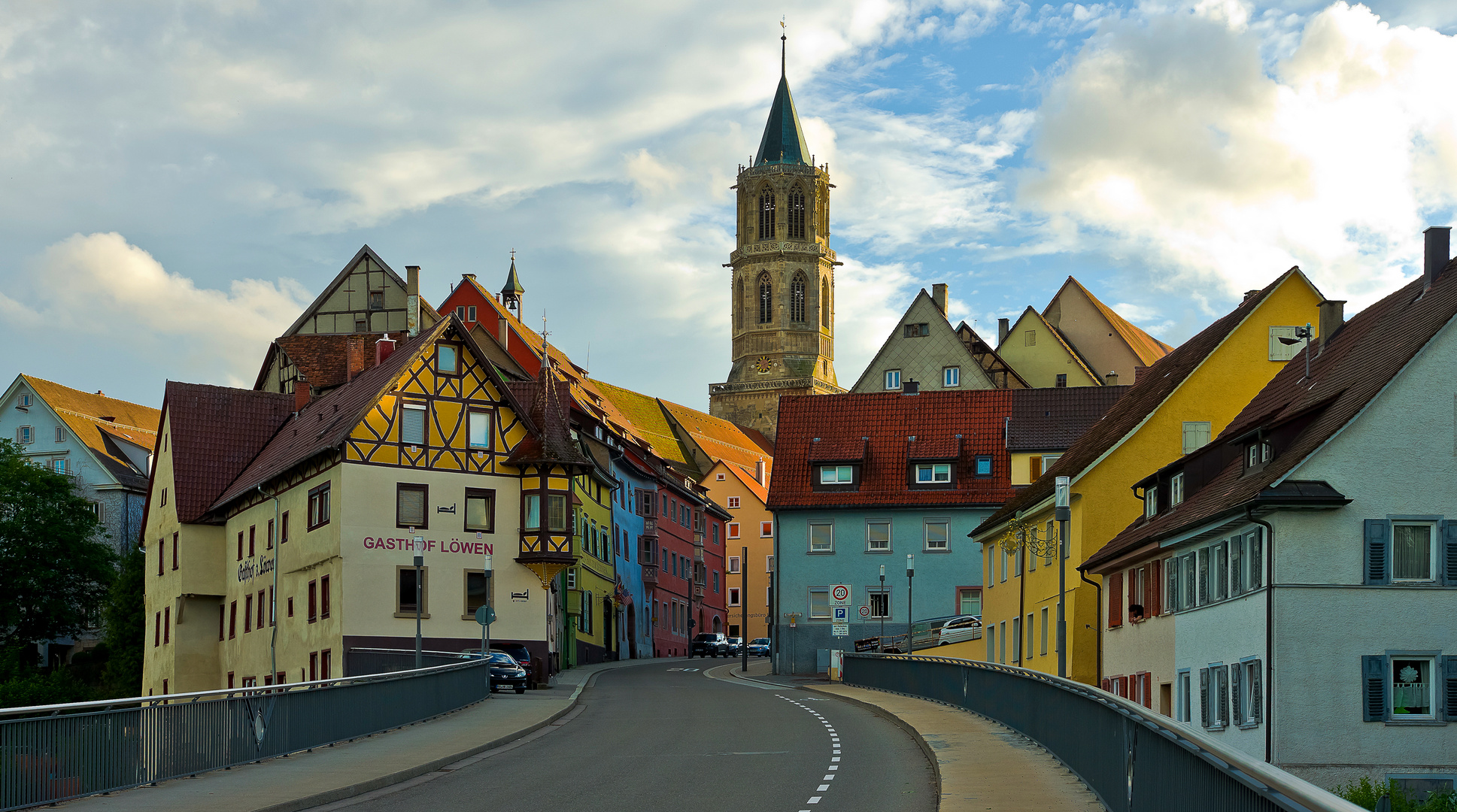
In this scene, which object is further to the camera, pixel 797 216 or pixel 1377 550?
pixel 797 216

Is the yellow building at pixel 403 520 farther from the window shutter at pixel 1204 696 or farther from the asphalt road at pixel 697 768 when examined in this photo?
the window shutter at pixel 1204 696

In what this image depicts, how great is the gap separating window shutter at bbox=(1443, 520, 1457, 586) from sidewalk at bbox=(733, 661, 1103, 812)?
8924 mm

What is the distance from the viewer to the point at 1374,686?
30906 mm

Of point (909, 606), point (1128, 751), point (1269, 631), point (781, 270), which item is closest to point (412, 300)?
point (909, 606)

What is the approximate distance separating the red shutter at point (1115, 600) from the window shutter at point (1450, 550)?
10.3 m

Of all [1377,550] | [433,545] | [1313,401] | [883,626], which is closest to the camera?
[1377,550]

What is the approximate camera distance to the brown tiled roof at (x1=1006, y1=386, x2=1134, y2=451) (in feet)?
210

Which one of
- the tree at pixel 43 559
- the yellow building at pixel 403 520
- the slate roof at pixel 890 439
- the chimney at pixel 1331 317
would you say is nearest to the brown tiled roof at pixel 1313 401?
the chimney at pixel 1331 317

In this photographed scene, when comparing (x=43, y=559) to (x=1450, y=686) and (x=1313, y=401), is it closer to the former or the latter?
(x=1313, y=401)

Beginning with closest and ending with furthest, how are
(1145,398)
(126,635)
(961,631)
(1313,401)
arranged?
(1313,401) < (1145,398) < (961,631) < (126,635)

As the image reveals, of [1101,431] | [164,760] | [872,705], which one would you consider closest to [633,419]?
[1101,431]

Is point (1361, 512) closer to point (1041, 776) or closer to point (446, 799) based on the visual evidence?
point (1041, 776)

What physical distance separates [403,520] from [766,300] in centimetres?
12138

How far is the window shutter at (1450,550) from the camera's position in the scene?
31938 millimetres
